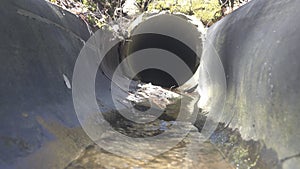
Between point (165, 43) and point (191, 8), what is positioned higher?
point (191, 8)

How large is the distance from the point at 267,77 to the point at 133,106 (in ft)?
10.4

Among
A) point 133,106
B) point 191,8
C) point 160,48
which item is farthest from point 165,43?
point 133,106

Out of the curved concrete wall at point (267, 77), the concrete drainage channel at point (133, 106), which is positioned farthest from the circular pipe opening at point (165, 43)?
the curved concrete wall at point (267, 77)

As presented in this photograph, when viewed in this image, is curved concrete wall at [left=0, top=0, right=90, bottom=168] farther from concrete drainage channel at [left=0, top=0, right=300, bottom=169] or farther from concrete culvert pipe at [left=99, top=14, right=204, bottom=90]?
concrete culvert pipe at [left=99, top=14, right=204, bottom=90]

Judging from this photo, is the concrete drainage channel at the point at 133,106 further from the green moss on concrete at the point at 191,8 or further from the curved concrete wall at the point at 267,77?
the green moss on concrete at the point at 191,8

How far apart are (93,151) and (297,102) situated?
1.87 m

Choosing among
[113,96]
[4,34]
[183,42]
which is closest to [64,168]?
[4,34]

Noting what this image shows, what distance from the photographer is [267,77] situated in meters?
2.28

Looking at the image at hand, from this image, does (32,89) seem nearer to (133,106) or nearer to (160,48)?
(133,106)

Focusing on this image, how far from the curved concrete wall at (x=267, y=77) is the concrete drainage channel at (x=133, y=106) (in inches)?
0.4

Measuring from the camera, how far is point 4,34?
2441 mm

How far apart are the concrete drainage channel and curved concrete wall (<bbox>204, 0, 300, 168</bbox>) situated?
0.01 metres

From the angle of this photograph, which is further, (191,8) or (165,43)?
(165,43)

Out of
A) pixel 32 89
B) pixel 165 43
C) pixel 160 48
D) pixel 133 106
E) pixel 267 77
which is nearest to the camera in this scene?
pixel 267 77
